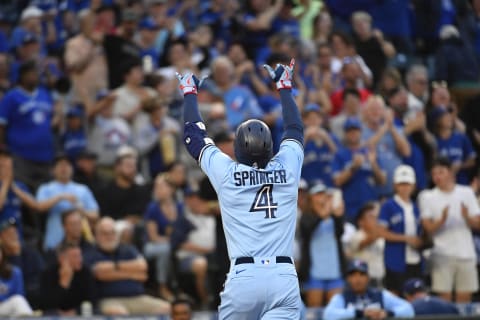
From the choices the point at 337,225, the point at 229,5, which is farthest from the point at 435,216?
the point at 229,5

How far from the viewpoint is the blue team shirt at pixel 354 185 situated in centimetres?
1516

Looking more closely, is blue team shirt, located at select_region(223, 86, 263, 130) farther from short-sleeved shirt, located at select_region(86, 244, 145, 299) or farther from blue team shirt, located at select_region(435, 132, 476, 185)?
short-sleeved shirt, located at select_region(86, 244, 145, 299)

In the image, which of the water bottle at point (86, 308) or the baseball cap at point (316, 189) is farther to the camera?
the baseball cap at point (316, 189)

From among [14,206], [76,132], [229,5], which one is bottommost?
[14,206]

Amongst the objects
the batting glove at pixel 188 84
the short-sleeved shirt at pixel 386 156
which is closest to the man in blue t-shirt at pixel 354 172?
the short-sleeved shirt at pixel 386 156

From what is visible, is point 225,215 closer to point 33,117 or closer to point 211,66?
point 33,117

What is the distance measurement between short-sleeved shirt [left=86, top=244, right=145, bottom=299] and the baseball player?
537cm

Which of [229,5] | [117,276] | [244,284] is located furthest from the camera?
[229,5]

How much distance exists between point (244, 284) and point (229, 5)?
11.6m

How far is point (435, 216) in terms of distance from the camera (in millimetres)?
14078

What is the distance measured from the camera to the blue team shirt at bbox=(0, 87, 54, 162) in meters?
14.6

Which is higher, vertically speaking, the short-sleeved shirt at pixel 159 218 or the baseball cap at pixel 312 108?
the baseball cap at pixel 312 108

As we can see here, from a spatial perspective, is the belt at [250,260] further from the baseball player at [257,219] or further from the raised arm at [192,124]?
the raised arm at [192,124]

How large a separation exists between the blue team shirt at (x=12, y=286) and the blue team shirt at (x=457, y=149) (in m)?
6.32
